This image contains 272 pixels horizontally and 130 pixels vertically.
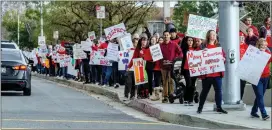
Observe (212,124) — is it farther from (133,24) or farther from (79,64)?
(133,24)

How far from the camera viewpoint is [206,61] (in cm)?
1242

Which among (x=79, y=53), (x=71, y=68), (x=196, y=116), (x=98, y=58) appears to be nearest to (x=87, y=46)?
(x=79, y=53)

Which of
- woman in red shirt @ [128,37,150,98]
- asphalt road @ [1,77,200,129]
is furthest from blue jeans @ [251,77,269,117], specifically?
woman in red shirt @ [128,37,150,98]

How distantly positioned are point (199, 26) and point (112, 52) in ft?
22.7

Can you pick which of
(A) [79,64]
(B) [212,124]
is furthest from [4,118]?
(A) [79,64]

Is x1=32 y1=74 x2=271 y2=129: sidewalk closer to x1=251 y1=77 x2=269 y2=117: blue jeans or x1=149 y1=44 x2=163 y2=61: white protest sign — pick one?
x1=251 y1=77 x2=269 y2=117: blue jeans

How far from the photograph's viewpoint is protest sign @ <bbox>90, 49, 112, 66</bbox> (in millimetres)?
21812

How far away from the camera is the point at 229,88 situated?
516 inches

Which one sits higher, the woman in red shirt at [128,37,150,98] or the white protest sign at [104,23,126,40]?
the white protest sign at [104,23,126,40]

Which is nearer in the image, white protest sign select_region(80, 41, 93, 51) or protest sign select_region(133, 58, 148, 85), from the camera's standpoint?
protest sign select_region(133, 58, 148, 85)

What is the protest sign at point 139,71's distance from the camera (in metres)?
16.5

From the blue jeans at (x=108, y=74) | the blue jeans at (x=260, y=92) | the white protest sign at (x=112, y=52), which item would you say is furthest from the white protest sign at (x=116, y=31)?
the blue jeans at (x=260, y=92)

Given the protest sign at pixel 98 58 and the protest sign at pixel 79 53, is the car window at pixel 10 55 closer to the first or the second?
the protest sign at pixel 98 58

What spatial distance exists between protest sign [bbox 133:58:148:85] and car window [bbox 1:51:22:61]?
13.6 feet
